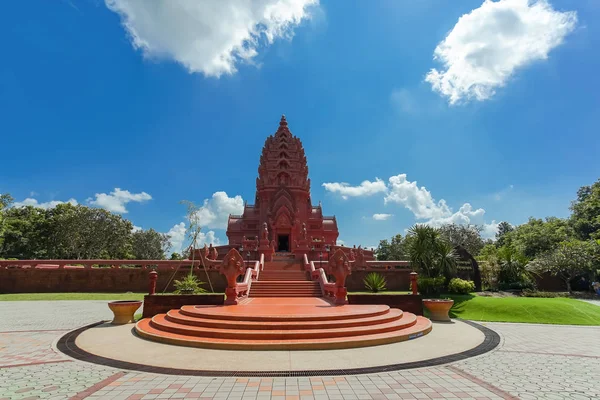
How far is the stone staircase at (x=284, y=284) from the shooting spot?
53.2 feet

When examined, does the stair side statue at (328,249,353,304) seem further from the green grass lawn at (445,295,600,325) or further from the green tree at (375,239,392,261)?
the green tree at (375,239,392,261)

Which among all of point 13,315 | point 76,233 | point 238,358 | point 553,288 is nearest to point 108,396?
point 238,358

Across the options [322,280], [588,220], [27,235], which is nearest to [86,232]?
[27,235]

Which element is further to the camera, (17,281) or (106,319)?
(17,281)

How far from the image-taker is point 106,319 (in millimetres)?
12336

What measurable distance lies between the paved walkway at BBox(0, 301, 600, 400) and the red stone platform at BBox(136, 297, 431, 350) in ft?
6.83

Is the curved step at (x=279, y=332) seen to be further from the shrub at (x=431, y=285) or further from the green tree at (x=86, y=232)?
the green tree at (x=86, y=232)

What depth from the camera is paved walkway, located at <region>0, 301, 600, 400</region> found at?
16.5 ft

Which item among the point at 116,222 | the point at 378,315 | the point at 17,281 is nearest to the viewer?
the point at 378,315

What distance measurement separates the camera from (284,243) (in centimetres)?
3291

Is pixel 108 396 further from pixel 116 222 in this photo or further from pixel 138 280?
pixel 116 222

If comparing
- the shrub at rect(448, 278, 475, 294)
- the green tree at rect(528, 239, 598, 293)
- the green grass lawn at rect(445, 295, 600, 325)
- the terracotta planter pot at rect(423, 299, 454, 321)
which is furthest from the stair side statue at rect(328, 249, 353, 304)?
the green tree at rect(528, 239, 598, 293)

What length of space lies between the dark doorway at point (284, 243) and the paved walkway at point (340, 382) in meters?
25.0

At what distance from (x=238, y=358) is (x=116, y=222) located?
4340 cm
